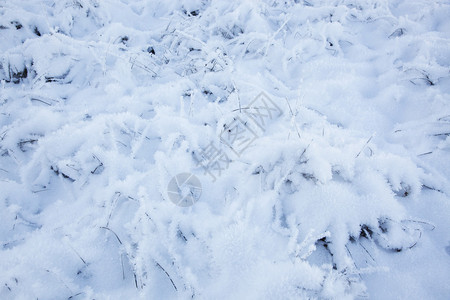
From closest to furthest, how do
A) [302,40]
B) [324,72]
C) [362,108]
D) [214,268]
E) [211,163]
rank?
A: 1. [214,268]
2. [211,163]
3. [362,108]
4. [324,72]
5. [302,40]

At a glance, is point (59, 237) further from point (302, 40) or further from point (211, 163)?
point (302, 40)

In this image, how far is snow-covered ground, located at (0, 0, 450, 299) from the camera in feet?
3.33

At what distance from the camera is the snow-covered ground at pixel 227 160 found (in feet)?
3.33

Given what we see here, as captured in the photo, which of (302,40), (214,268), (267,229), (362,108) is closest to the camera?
(214,268)

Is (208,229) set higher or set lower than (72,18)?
lower

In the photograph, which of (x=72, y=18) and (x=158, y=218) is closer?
(x=158, y=218)

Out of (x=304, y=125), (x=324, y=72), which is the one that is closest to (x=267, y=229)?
(x=304, y=125)

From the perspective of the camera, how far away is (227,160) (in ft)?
4.70

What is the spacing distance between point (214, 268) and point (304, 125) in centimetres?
92

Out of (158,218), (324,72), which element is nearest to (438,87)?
(324,72)

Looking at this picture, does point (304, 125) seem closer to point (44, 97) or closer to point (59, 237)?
point (59, 237)

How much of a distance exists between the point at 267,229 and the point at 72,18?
8.04ft

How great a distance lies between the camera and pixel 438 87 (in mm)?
1664

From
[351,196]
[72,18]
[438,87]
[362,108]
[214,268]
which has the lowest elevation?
[214,268]
